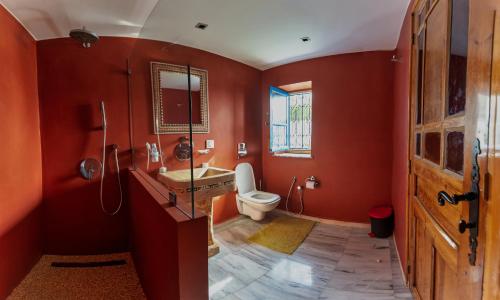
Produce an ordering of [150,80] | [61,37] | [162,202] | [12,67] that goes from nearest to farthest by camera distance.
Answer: [162,202] → [12,67] → [61,37] → [150,80]

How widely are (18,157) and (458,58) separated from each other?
2919 millimetres

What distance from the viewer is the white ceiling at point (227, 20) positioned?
175 centimetres

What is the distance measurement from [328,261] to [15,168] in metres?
2.81

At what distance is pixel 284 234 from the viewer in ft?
8.86

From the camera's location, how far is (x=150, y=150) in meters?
2.28

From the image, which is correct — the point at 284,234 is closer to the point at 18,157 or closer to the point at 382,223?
the point at 382,223

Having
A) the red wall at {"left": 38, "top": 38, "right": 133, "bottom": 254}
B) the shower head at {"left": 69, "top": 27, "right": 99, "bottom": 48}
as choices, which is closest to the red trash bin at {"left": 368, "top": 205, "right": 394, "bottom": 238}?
the red wall at {"left": 38, "top": 38, "right": 133, "bottom": 254}

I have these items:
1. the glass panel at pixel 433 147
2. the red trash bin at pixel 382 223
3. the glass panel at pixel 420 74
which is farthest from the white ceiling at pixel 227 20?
the red trash bin at pixel 382 223

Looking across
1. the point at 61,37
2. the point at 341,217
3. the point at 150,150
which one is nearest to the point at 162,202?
the point at 150,150

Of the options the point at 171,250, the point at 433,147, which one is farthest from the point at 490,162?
the point at 171,250

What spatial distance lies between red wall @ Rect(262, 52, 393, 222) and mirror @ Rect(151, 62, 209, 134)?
3.98 feet

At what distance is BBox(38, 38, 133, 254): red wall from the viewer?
6.98 ft

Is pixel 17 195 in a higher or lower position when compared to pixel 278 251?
higher

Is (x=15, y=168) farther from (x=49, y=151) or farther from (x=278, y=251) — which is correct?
(x=278, y=251)
